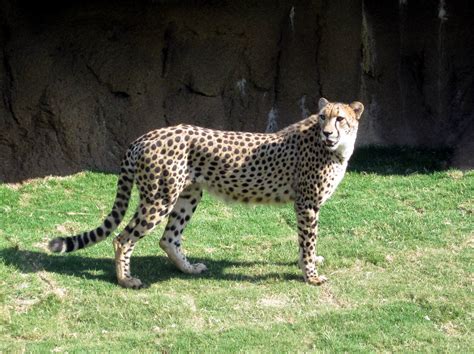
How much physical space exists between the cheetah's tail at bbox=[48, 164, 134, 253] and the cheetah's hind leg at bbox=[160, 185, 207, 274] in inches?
20.2

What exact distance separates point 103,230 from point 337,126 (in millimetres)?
2305

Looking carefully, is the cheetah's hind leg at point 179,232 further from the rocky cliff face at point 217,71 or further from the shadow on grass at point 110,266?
the rocky cliff face at point 217,71

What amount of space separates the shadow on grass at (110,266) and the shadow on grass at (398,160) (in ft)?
10.9

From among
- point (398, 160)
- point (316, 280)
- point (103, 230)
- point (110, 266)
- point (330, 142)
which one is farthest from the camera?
point (398, 160)

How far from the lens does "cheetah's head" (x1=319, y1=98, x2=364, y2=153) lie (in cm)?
789

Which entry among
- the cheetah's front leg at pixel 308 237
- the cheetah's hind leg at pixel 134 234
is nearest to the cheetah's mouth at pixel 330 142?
the cheetah's front leg at pixel 308 237

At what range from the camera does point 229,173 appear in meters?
8.18

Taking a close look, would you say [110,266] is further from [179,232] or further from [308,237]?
[308,237]

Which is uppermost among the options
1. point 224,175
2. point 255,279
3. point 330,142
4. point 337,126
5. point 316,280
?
point 337,126

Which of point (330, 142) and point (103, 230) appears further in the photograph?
point (103, 230)

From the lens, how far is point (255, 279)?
821 centimetres

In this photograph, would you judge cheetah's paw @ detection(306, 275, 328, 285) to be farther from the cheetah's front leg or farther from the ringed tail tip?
the ringed tail tip

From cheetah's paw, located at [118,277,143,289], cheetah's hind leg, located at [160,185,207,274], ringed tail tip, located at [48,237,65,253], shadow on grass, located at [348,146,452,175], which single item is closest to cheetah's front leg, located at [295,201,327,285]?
cheetah's hind leg, located at [160,185,207,274]

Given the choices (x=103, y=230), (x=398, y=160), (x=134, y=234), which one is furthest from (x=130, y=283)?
(x=398, y=160)
